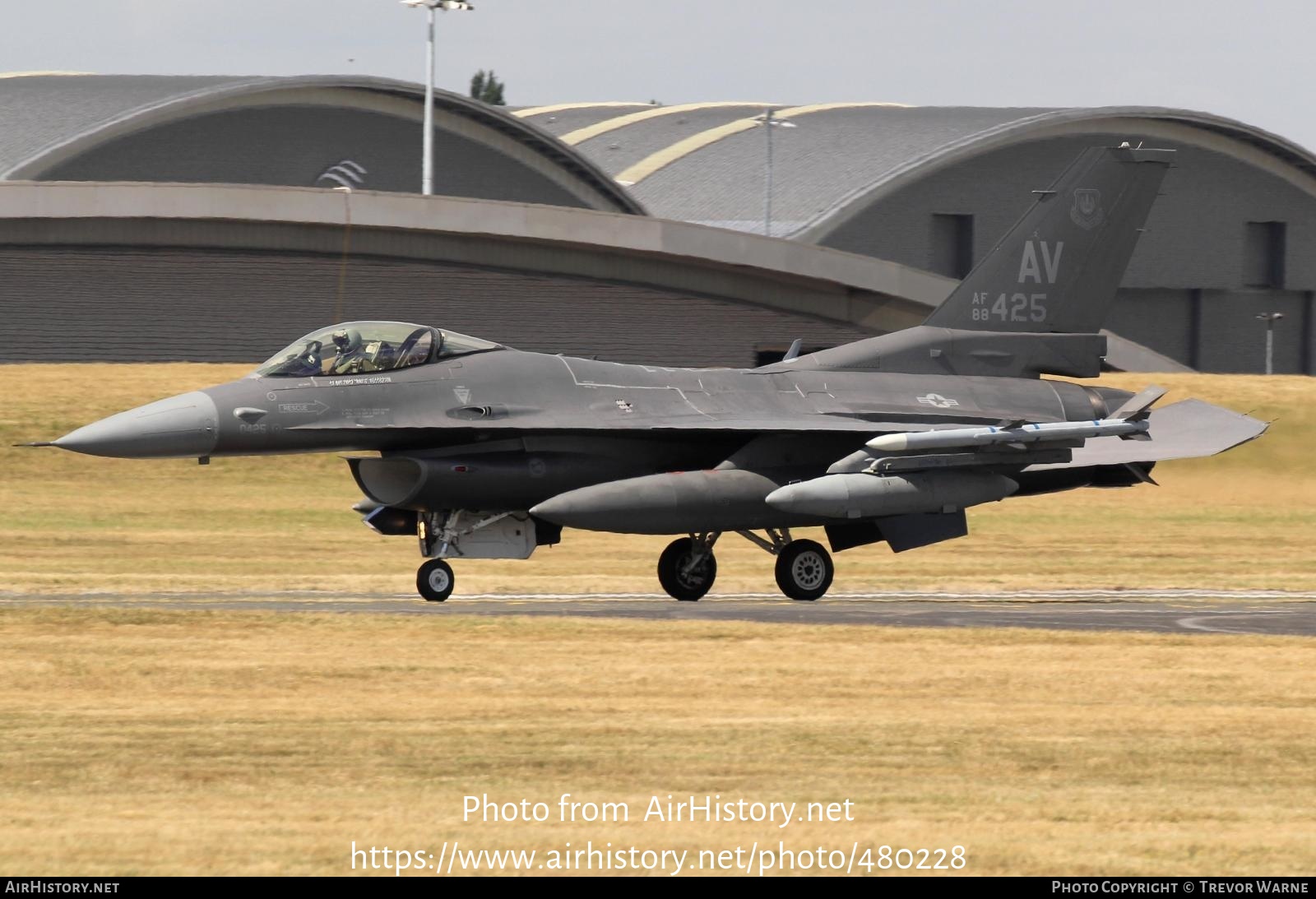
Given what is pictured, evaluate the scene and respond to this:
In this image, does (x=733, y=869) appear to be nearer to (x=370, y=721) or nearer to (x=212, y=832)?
(x=212, y=832)

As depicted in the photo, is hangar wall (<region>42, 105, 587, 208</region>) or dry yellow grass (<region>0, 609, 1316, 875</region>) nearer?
dry yellow grass (<region>0, 609, 1316, 875</region>)

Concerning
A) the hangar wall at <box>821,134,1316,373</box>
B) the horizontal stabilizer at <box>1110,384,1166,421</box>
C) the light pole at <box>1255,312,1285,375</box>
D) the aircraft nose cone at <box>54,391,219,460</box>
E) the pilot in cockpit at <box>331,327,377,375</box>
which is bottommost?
the aircraft nose cone at <box>54,391,219,460</box>

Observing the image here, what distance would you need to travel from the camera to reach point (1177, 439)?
20.4 metres

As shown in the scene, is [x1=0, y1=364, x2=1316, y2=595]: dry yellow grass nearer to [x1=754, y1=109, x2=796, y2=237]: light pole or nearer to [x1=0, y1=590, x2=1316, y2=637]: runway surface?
[x1=0, y1=590, x2=1316, y2=637]: runway surface

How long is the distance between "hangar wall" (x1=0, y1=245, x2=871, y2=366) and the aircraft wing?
73.5ft

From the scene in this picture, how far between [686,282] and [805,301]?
3032mm

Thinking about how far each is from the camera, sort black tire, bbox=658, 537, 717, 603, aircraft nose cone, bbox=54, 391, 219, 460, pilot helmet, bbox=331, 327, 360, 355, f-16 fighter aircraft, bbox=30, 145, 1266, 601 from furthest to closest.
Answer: black tire, bbox=658, 537, 717, 603
pilot helmet, bbox=331, 327, 360, 355
f-16 fighter aircraft, bbox=30, 145, 1266, 601
aircraft nose cone, bbox=54, 391, 219, 460

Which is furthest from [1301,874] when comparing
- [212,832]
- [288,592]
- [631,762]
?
[288,592]

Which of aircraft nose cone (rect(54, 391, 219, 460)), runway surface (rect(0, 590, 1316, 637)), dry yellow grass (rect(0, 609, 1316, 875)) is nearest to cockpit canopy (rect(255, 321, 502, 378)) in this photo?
aircraft nose cone (rect(54, 391, 219, 460))

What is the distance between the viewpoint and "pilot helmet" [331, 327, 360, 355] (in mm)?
18250

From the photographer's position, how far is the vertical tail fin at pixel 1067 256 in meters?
21.5

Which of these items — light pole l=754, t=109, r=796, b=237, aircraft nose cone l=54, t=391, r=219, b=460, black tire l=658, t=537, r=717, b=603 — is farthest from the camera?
light pole l=754, t=109, r=796, b=237

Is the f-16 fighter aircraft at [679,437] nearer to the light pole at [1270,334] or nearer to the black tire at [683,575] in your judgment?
the black tire at [683,575]

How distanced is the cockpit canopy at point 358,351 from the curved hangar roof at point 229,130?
28.3 meters
